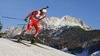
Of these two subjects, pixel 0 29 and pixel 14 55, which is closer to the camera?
pixel 14 55

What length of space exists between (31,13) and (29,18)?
41 cm

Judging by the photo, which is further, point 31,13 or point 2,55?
point 31,13

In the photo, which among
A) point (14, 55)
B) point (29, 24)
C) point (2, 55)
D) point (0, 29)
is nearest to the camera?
point (2, 55)

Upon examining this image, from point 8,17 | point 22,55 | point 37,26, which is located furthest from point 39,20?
point 22,55

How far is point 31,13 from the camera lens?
11.9 m

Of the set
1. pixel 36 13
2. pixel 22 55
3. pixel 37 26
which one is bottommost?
pixel 22 55

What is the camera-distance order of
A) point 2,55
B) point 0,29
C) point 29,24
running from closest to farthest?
1. point 2,55
2. point 29,24
3. point 0,29

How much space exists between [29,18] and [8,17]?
4.97ft

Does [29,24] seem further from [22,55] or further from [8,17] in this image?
[22,55]

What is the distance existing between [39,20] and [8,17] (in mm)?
2163

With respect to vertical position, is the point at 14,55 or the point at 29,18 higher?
the point at 29,18

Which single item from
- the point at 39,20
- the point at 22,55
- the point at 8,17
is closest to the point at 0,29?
the point at 8,17

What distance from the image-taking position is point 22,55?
22.4ft

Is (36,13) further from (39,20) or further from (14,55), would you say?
(14,55)
